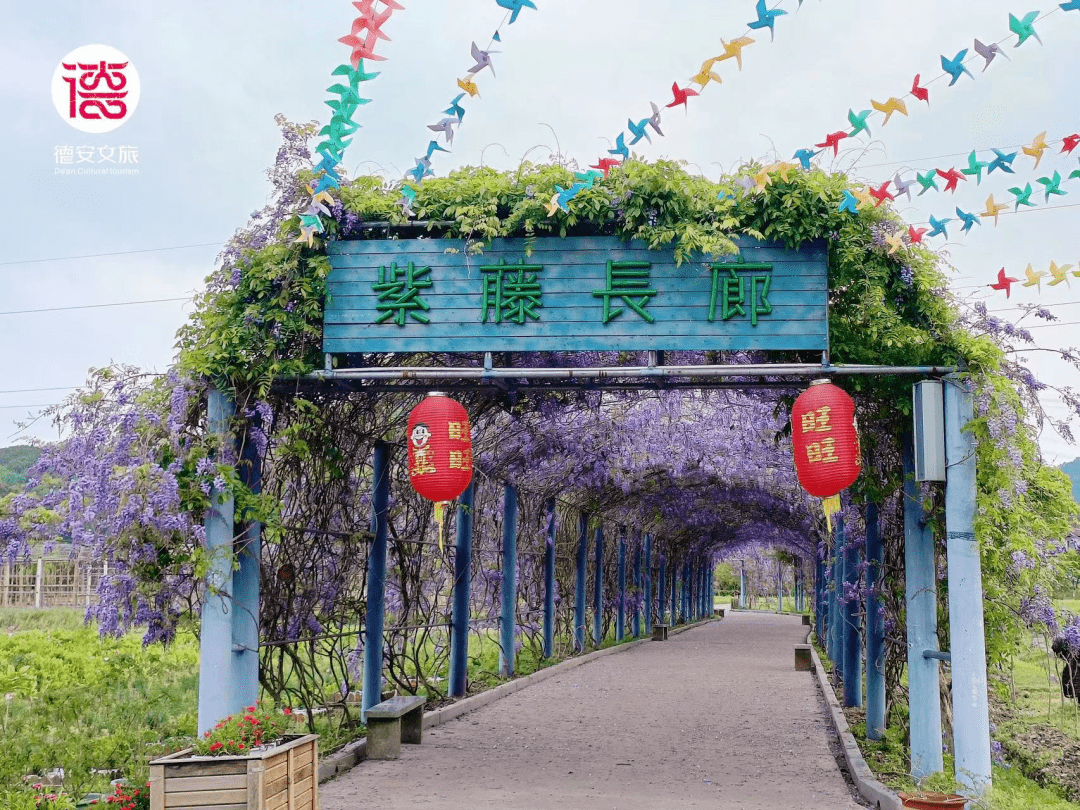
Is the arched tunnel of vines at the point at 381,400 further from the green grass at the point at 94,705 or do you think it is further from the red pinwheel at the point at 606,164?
the green grass at the point at 94,705

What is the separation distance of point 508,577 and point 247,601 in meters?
6.02

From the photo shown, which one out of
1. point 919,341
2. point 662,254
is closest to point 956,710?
point 919,341

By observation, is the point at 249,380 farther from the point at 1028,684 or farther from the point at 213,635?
the point at 1028,684

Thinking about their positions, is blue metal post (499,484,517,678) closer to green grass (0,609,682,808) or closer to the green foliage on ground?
green grass (0,609,682,808)

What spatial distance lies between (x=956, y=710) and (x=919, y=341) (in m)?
2.07

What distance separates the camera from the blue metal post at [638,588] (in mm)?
22156

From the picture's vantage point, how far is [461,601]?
410 inches

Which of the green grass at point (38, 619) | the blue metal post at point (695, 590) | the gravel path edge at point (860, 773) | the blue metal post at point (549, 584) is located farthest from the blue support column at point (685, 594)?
the gravel path edge at point (860, 773)

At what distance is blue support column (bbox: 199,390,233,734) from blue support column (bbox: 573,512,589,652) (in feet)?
35.1

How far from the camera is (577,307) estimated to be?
605 cm

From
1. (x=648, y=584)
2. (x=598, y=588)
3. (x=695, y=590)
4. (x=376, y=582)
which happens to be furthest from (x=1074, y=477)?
(x=376, y=582)

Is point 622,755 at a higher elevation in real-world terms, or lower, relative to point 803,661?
higher

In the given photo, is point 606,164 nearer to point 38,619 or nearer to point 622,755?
point 622,755

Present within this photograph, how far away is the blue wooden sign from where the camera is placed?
19.5 feet
